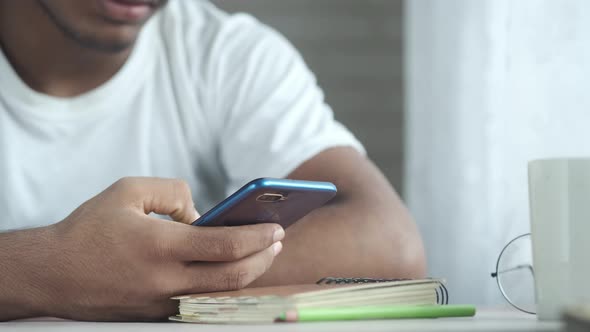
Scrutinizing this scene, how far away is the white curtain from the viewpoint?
1226mm

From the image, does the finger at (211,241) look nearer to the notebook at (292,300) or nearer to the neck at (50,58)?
the notebook at (292,300)

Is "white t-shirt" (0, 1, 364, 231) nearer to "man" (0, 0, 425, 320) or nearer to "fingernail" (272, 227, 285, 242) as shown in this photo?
"man" (0, 0, 425, 320)

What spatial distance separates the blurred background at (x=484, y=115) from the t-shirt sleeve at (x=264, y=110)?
0.82 ft

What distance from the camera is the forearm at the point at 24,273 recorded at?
2.89ft

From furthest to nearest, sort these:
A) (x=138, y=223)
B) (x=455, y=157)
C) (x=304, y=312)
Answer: (x=455, y=157), (x=138, y=223), (x=304, y=312)

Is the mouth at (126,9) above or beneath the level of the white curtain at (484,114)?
above

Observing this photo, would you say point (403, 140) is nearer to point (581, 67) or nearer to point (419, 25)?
point (419, 25)

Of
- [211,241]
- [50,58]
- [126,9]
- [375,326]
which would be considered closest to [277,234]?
[211,241]

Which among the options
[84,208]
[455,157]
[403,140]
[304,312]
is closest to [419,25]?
[455,157]

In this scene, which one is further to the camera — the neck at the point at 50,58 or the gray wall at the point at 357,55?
the gray wall at the point at 357,55

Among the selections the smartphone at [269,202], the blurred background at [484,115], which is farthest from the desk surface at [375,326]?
the blurred background at [484,115]

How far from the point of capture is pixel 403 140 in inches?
100.0

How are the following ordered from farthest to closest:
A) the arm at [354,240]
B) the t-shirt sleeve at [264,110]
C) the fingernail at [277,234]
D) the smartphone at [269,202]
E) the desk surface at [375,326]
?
the t-shirt sleeve at [264,110] → the arm at [354,240] → the fingernail at [277,234] → the smartphone at [269,202] → the desk surface at [375,326]

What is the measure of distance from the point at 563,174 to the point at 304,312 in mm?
247
